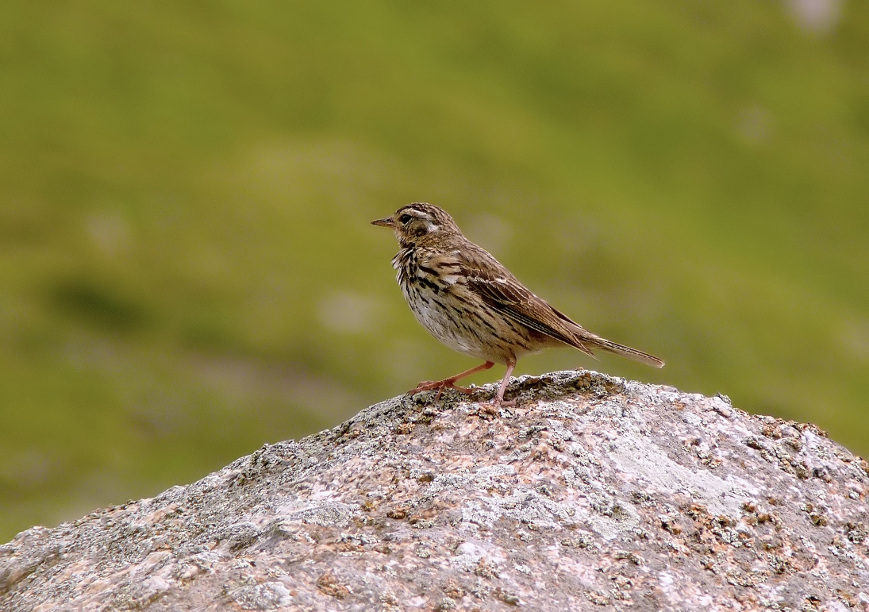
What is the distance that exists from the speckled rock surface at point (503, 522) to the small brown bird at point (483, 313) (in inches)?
54.7

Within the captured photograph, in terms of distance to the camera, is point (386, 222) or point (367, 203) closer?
point (386, 222)

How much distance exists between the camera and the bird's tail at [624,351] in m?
9.01

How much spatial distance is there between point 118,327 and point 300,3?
112 ft

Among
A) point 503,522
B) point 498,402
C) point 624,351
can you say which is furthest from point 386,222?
point 503,522

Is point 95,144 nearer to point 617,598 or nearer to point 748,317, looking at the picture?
point 748,317

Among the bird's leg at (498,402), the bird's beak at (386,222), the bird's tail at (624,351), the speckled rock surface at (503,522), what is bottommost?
the speckled rock surface at (503,522)

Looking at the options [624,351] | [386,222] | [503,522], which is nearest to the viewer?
[503,522]

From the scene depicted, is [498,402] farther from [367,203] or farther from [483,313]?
[367,203]

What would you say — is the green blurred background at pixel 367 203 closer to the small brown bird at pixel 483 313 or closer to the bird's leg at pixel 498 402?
the small brown bird at pixel 483 313

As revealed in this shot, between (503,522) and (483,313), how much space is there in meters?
3.30

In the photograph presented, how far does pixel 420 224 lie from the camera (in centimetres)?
1082

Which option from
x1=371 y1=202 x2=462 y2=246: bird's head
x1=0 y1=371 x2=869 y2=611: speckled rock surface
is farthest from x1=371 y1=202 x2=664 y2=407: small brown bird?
x1=0 y1=371 x2=869 y2=611: speckled rock surface

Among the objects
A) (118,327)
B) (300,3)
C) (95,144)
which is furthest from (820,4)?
(118,327)

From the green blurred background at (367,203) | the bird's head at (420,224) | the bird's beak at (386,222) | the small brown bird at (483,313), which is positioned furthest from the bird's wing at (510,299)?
the green blurred background at (367,203)
